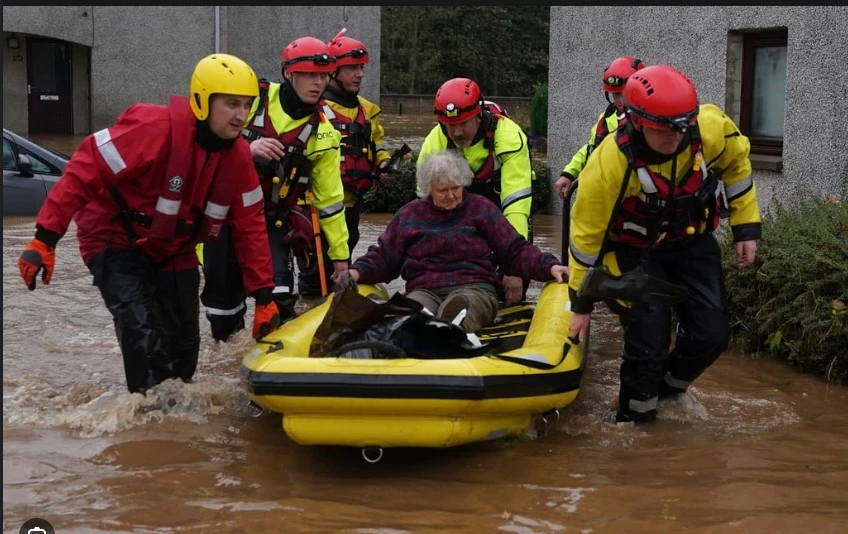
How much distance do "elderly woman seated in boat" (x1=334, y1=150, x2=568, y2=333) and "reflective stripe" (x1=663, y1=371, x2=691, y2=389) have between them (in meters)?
0.82

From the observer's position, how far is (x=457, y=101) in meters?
7.06

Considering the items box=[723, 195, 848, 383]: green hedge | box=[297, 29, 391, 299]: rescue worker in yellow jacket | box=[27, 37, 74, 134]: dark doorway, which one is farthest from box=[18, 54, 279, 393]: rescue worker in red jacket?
box=[27, 37, 74, 134]: dark doorway

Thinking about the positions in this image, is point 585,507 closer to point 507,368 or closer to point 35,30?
point 507,368

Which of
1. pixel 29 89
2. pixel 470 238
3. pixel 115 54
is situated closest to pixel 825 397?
pixel 470 238

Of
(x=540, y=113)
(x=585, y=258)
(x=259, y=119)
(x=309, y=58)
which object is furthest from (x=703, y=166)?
(x=540, y=113)

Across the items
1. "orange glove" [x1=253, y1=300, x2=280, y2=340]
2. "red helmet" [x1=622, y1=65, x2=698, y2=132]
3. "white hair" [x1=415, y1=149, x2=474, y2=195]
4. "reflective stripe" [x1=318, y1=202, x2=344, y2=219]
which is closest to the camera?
"red helmet" [x1=622, y1=65, x2=698, y2=132]

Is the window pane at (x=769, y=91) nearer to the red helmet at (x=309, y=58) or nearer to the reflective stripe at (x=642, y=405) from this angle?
the red helmet at (x=309, y=58)

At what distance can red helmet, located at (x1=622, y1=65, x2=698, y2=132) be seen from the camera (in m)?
5.00

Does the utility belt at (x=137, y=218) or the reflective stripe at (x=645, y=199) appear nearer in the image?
the reflective stripe at (x=645, y=199)

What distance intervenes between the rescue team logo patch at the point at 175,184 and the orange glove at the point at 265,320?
82 cm

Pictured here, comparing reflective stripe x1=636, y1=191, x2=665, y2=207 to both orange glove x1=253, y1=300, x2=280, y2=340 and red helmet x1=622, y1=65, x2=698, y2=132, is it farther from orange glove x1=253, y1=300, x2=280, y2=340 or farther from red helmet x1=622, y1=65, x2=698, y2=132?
orange glove x1=253, y1=300, x2=280, y2=340

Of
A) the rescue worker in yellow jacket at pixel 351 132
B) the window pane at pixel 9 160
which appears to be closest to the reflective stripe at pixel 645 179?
the rescue worker in yellow jacket at pixel 351 132

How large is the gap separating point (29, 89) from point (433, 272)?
22688 millimetres

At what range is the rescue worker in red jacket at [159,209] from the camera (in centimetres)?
525
